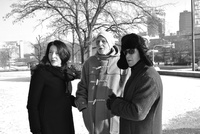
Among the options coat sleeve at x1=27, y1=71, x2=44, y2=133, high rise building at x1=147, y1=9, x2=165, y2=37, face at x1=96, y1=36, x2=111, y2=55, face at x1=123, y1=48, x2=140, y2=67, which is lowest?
coat sleeve at x1=27, y1=71, x2=44, y2=133

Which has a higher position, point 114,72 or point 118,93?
point 114,72

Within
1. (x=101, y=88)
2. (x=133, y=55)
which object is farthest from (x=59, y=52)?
(x=133, y=55)

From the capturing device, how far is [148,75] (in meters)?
1.56

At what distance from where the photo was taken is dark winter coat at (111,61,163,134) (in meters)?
1.50

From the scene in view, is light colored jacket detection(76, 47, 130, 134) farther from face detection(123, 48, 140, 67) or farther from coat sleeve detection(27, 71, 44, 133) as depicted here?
face detection(123, 48, 140, 67)

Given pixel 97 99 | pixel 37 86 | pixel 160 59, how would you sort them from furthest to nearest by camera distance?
pixel 160 59, pixel 97 99, pixel 37 86

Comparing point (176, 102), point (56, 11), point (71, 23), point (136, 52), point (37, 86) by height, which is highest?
point (56, 11)

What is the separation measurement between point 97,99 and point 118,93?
0.27 m

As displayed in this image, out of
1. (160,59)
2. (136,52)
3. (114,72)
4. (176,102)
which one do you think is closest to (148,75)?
(136,52)

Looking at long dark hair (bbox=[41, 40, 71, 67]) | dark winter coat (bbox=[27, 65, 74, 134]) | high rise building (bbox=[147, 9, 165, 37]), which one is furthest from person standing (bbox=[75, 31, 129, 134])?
high rise building (bbox=[147, 9, 165, 37])

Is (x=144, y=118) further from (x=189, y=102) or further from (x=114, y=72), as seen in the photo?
(x=189, y=102)

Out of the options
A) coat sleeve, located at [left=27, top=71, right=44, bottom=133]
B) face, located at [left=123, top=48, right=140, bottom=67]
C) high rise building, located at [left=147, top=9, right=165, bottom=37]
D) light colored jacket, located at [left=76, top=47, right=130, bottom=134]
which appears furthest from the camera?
high rise building, located at [left=147, top=9, right=165, bottom=37]

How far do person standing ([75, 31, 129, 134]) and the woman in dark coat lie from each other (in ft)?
0.63

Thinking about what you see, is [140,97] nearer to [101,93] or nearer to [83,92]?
[101,93]
